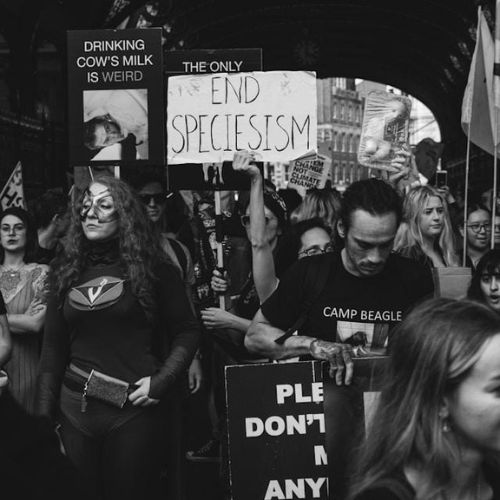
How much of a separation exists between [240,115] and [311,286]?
1.75 m

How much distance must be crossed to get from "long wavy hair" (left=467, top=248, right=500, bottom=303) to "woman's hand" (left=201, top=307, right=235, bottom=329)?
1.40 m

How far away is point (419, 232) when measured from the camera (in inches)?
259

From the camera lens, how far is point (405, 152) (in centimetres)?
743

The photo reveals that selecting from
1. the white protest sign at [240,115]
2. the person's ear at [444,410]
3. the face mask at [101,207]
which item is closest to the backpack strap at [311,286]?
the face mask at [101,207]

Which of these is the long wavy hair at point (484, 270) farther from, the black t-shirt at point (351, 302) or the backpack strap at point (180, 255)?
the backpack strap at point (180, 255)

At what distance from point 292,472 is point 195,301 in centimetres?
248

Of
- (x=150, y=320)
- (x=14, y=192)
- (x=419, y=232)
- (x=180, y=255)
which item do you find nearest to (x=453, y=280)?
(x=419, y=232)

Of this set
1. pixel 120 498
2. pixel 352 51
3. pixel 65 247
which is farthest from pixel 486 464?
pixel 352 51

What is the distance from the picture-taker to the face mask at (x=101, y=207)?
185 inches

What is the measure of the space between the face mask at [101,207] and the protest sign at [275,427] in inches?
38.0

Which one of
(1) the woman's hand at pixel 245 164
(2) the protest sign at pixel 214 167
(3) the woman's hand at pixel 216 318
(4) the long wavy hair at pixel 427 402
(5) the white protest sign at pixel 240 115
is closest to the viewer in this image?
(4) the long wavy hair at pixel 427 402

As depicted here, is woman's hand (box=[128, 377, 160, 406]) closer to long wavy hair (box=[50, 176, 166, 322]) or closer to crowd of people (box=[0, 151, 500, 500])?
crowd of people (box=[0, 151, 500, 500])

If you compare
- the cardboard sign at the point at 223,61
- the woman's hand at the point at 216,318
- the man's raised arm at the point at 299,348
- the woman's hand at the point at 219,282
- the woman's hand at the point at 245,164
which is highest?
the cardboard sign at the point at 223,61

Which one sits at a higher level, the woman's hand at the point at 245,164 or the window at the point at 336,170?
the window at the point at 336,170
